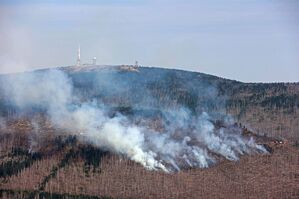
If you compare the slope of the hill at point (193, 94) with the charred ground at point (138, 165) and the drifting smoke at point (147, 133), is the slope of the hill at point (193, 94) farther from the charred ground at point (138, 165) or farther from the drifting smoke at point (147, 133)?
the drifting smoke at point (147, 133)

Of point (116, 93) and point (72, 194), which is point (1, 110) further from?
point (72, 194)

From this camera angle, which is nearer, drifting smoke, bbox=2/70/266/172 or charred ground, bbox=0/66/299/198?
charred ground, bbox=0/66/299/198

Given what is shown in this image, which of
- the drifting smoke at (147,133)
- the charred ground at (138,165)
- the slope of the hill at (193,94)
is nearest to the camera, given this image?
the charred ground at (138,165)

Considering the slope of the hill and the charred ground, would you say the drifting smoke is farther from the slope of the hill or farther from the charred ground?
the slope of the hill

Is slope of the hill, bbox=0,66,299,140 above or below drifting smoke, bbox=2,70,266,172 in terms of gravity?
above

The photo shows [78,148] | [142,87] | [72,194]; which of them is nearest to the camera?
[72,194]

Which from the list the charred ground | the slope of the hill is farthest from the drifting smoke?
the slope of the hill

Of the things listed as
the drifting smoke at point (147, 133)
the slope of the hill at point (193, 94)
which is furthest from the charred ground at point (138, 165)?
the drifting smoke at point (147, 133)

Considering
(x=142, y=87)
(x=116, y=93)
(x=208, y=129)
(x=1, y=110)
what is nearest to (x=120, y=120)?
(x=208, y=129)

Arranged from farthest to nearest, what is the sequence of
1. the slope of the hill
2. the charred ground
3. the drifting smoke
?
the slope of the hill → the drifting smoke → the charred ground
